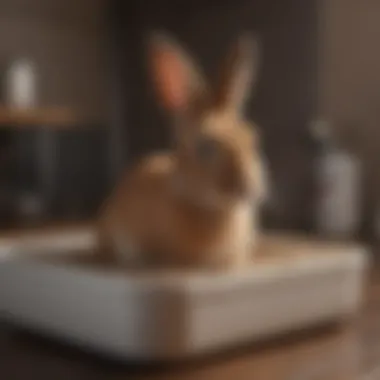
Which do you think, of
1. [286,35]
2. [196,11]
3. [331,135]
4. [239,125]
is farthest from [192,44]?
[239,125]

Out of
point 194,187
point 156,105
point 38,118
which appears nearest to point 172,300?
point 194,187

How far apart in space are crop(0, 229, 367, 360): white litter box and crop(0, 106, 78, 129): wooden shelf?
68cm

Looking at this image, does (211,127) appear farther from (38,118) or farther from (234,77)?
(38,118)

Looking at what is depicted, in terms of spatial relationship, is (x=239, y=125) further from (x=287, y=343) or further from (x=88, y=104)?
(x=88, y=104)

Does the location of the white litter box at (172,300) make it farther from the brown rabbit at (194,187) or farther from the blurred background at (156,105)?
the blurred background at (156,105)

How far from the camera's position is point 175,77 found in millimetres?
671

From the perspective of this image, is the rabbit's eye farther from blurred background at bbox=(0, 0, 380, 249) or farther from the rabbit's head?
Result: blurred background at bbox=(0, 0, 380, 249)

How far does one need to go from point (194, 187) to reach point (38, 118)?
800 mm

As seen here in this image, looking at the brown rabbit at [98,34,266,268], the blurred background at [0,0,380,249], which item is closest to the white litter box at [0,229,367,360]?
the brown rabbit at [98,34,266,268]

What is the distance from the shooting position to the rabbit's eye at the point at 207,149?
25.3 inches

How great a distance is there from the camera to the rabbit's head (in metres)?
0.64

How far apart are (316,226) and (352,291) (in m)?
0.58

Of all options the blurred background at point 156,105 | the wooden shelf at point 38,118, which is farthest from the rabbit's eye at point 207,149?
the wooden shelf at point 38,118

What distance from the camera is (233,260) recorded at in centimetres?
67
